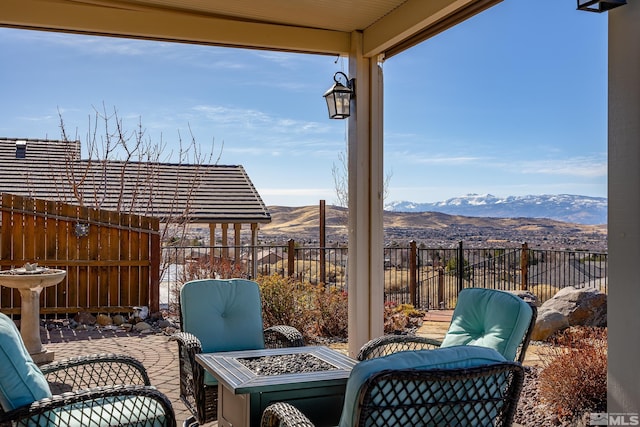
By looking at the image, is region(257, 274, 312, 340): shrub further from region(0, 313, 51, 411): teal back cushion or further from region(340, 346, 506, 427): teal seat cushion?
region(340, 346, 506, 427): teal seat cushion

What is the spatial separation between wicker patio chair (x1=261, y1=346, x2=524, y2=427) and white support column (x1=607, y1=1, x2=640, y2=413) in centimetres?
100

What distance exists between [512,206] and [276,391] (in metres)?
7.35

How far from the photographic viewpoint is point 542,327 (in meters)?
6.17

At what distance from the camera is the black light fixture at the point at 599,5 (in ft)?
8.88

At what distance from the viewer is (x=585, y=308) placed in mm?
6281

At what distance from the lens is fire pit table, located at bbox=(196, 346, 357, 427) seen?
8.63 feet

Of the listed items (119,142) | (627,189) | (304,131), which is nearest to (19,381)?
(627,189)

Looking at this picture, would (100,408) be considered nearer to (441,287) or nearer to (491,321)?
(491,321)

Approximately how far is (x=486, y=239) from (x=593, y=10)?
6657mm

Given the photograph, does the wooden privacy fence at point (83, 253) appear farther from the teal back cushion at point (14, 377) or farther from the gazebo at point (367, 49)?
the teal back cushion at point (14, 377)

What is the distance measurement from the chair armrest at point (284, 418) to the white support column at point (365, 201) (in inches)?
127

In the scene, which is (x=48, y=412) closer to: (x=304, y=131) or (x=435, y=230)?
(x=435, y=230)

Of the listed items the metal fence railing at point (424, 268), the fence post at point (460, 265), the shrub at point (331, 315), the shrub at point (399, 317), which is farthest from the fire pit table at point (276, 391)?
the fence post at point (460, 265)

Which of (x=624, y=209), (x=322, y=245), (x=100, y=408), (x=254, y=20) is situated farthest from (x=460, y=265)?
(x=100, y=408)
